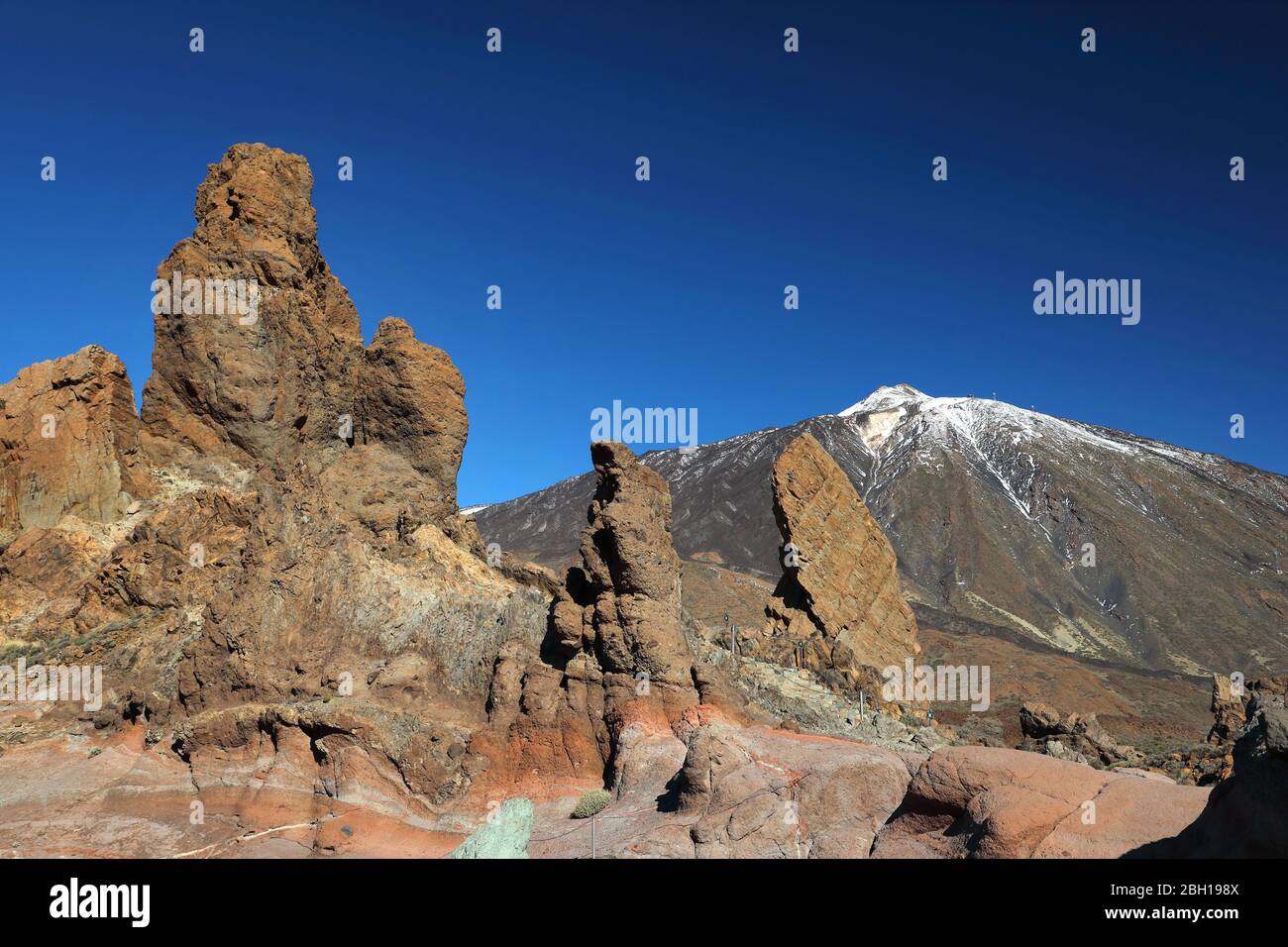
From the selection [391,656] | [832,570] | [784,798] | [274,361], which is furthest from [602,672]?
[274,361]

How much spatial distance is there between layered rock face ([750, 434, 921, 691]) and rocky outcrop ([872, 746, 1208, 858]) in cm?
1784

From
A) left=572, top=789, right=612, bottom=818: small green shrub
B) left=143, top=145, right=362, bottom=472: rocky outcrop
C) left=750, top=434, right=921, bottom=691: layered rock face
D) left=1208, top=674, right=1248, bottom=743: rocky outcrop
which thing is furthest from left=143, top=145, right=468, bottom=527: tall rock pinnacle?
left=1208, top=674, right=1248, bottom=743: rocky outcrop

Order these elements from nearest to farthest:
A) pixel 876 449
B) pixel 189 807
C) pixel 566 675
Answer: pixel 189 807 → pixel 566 675 → pixel 876 449

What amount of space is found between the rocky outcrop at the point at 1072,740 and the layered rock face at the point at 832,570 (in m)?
4.44

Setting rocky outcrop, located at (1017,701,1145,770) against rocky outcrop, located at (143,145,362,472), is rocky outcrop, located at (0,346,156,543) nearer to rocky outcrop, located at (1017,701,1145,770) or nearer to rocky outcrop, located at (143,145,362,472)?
rocky outcrop, located at (143,145,362,472)

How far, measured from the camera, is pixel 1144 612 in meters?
88.2

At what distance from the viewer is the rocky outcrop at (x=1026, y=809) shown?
279 inches

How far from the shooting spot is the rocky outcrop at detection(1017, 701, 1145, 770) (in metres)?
20.1

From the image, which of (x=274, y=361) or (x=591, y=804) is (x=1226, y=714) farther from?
(x=274, y=361)

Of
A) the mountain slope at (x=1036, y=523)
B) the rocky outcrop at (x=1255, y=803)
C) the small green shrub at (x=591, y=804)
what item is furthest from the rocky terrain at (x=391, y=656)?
the mountain slope at (x=1036, y=523)

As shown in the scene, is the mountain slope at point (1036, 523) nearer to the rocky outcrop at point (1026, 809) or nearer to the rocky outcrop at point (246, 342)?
the rocky outcrop at point (246, 342)
